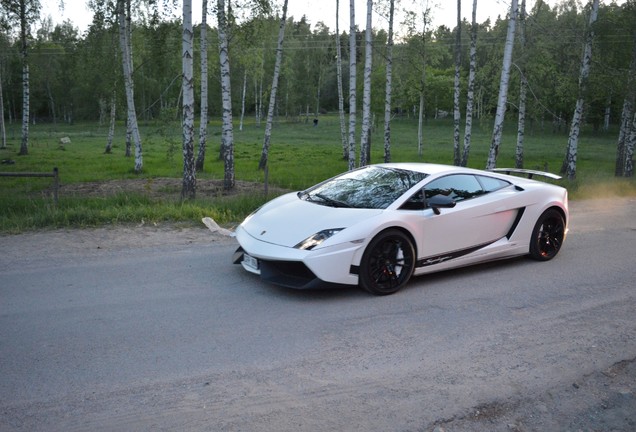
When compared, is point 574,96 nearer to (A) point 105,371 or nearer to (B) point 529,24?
(B) point 529,24

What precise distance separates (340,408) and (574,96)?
2292 cm

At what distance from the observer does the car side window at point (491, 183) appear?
24.5 feet

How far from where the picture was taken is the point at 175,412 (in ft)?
12.3

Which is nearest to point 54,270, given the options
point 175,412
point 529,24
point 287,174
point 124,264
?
point 124,264

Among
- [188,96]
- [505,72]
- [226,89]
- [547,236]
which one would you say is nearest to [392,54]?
[505,72]

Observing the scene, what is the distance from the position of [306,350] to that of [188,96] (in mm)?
9658

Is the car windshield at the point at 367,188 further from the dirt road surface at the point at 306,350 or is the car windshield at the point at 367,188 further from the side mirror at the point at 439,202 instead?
the dirt road surface at the point at 306,350

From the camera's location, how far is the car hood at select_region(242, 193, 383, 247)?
6.19 meters

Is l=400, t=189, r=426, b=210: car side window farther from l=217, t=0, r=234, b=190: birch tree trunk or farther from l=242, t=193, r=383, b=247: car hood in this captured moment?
l=217, t=0, r=234, b=190: birch tree trunk

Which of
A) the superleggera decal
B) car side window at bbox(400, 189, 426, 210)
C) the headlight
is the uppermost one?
car side window at bbox(400, 189, 426, 210)

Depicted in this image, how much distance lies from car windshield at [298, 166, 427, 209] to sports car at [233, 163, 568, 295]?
0.01m

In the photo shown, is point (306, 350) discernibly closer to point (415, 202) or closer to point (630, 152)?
point (415, 202)

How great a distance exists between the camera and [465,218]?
22.9 ft

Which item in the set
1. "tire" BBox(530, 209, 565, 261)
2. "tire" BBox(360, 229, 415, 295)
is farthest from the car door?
"tire" BBox(530, 209, 565, 261)
